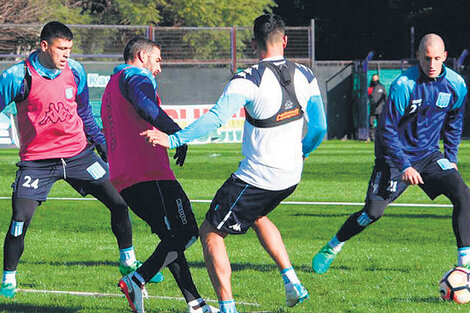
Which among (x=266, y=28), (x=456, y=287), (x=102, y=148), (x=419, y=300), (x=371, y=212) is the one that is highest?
(x=266, y=28)

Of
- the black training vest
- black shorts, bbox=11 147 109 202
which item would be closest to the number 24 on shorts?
black shorts, bbox=11 147 109 202

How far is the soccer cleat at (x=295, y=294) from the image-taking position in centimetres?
620

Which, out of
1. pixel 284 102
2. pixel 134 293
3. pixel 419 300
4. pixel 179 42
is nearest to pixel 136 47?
pixel 284 102

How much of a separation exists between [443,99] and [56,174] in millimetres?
3307

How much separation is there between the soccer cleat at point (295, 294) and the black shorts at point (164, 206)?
0.79 meters

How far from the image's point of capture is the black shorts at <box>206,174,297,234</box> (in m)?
5.86

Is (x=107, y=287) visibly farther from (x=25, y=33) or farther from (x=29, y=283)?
(x=25, y=33)

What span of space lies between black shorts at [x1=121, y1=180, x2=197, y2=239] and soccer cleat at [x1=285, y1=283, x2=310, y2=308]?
2.58ft

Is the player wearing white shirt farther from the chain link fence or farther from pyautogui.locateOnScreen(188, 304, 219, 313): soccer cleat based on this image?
the chain link fence

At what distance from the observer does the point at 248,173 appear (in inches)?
231

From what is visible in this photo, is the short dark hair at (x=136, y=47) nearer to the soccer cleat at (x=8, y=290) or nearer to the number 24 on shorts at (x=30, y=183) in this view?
the number 24 on shorts at (x=30, y=183)

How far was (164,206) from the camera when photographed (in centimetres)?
628

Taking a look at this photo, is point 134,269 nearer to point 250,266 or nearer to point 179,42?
point 250,266

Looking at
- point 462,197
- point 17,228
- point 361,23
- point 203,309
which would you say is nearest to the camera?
point 203,309
